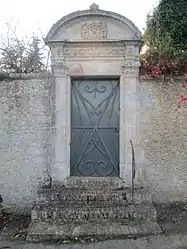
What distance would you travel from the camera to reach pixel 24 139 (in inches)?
263

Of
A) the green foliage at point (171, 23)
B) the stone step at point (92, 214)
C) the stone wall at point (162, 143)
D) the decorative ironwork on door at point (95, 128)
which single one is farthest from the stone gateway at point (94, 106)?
the green foliage at point (171, 23)

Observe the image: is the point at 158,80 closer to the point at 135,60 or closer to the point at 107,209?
the point at 135,60

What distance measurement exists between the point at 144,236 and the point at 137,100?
8.20 ft

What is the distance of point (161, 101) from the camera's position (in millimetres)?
6543

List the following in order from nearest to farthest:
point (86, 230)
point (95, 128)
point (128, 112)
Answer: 1. point (86, 230)
2. point (128, 112)
3. point (95, 128)

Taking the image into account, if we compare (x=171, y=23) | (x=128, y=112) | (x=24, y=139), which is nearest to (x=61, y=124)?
(x=24, y=139)

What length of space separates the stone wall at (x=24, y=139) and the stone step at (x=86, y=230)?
1.39m

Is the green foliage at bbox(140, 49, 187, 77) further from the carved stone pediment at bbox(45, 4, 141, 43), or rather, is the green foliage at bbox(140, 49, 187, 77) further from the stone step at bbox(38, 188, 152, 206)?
the stone step at bbox(38, 188, 152, 206)

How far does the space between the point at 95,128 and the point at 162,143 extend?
4.23 ft

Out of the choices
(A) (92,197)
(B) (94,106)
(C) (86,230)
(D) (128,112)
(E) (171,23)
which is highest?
(E) (171,23)

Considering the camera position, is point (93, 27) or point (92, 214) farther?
point (93, 27)

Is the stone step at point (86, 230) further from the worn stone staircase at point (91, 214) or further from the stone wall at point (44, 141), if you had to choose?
the stone wall at point (44, 141)

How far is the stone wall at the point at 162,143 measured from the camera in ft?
21.2

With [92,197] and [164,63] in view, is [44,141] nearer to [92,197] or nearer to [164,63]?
[92,197]
